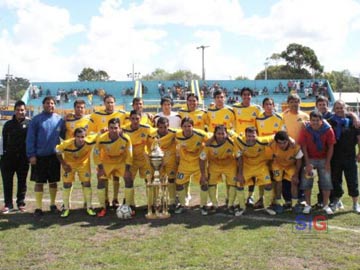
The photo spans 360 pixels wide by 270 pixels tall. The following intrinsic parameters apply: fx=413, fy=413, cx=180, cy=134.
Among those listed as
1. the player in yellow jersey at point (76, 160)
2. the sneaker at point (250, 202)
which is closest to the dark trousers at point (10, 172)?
the player in yellow jersey at point (76, 160)

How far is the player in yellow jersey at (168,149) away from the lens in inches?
283

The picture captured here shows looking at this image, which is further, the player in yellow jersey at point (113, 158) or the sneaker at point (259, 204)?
the sneaker at point (259, 204)

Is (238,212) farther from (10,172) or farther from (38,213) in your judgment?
(10,172)

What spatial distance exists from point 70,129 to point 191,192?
9.70ft

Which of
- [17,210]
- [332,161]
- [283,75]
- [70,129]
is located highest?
[283,75]

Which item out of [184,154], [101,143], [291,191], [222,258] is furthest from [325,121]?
[101,143]

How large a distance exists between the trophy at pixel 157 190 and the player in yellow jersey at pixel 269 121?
197 cm

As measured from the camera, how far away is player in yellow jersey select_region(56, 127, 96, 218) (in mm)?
6973

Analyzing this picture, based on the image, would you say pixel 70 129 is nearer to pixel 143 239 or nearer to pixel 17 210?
pixel 17 210

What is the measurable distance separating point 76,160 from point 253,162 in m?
3.06

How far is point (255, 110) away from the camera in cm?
780

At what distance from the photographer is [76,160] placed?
23.5ft

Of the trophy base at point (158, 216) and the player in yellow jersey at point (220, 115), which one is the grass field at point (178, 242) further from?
the player in yellow jersey at point (220, 115)

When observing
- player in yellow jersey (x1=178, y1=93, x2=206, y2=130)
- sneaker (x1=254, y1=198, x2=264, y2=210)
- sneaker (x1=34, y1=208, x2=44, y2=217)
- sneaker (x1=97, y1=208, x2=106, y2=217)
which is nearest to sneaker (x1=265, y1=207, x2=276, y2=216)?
sneaker (x1=254, y1=198, x2=264, y2=210)
